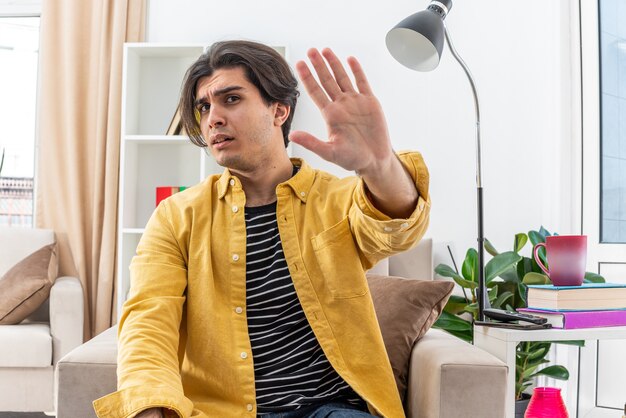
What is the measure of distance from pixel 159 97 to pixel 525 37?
5.93 feet

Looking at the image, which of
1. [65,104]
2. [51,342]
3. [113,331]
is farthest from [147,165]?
[113,331]

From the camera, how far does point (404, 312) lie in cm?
181

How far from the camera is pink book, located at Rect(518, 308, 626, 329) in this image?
1.73 meters

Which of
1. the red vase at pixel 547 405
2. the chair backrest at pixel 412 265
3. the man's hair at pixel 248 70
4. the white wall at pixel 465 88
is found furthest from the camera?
the white wall at pixel 465 88

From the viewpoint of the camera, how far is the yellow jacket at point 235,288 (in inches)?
54.4

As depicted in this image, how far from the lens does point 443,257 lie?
297cm

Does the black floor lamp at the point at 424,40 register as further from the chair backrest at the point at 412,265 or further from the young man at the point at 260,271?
the chair backrest at the point at 412,265

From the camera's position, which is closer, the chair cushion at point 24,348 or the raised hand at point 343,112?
the raised hand at point 343,112

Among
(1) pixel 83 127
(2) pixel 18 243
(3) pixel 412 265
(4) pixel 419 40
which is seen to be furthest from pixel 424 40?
(1) pixel 83 127

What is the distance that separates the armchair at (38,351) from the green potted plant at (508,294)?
145cm

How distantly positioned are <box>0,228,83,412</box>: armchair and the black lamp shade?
175 centimetres

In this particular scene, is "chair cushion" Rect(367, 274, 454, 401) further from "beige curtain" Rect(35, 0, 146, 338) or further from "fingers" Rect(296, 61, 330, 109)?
"beige curtain" Rect(35, 0, 146, 338)

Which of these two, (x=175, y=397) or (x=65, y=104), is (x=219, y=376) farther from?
(x=65, y=104)

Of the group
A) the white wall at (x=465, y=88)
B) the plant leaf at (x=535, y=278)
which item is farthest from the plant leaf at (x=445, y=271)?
the white wall at (x=465, y=88)
